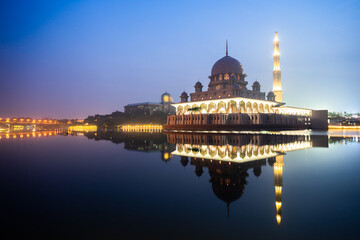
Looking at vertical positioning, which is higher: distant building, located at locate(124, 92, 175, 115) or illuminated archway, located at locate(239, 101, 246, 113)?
distant building, located at locate(124, 92, 175, 115)

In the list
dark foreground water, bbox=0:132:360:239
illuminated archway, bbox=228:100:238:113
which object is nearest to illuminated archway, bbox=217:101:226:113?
illuminated archway, bbox=228:100:238:113

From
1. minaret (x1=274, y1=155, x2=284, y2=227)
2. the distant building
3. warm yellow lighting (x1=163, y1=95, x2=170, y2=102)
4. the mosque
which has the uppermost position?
warm yellow lighting (x1=163, y1=95, x2=170, y2=102)

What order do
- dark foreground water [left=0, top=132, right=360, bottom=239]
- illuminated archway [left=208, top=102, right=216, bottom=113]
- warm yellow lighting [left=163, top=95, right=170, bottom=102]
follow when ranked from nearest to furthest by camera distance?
dark foreground water [left=0, top=132, right=360, bottom=239] → illuminated archway [left=208, top=102, right=216, bottom=113] → warm yellow lighting [left=163, top=95, right=170, bottom=102]

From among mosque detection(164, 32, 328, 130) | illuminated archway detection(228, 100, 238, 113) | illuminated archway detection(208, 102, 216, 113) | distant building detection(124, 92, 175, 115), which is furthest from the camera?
distant building detection(124, 92, 175, 115)

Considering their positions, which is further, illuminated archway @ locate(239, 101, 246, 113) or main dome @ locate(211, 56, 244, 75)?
main dome @ locate(211, 56, 244, 75)

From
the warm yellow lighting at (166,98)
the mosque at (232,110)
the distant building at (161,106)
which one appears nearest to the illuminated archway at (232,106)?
the mosque at (232,110)

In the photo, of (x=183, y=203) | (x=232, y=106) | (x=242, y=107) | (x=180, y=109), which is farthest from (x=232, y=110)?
(x=183, y=203)

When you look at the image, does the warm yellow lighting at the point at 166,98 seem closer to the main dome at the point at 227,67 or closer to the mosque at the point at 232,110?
the mosque at the point at 232,110

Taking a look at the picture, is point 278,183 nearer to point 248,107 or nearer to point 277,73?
point 248,107

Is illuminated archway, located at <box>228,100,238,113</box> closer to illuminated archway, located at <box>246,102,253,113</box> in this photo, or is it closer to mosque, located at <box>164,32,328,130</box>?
mosque, located at <box>164,32,328,130</box>

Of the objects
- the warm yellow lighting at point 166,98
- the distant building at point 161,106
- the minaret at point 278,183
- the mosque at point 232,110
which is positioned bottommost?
the minaret at point 278,183

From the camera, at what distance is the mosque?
44219 mm

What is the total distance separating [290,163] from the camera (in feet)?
34.1

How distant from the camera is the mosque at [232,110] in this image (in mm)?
44219
